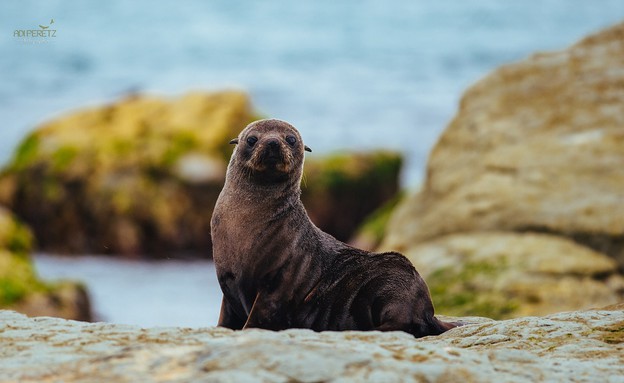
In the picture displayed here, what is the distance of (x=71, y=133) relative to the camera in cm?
1966

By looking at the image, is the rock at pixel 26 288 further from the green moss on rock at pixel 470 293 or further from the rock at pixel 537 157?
the green moss on rock at pixel 470 293

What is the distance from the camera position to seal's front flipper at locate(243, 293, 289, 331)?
609cm

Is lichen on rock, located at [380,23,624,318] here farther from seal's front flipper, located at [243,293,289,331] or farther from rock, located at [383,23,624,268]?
seal's front flipper, located at [243,293,289,331]

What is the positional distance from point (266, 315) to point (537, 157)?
684cm

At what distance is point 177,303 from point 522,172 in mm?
6780

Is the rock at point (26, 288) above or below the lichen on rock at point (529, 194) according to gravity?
below

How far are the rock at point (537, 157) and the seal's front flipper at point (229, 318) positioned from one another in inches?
220

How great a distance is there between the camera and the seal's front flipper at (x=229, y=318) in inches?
260

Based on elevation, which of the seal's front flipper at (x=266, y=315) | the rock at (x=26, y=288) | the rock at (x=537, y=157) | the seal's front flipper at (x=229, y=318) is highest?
the rock at (x=537, y=157)

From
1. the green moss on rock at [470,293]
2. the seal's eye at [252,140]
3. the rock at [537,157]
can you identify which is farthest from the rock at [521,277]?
the seal's eye at [252,140]

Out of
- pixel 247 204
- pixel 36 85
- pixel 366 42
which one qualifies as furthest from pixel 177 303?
pixel 366 42

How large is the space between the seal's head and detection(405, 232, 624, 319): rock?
13.0ft

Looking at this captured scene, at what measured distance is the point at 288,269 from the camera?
6426mm

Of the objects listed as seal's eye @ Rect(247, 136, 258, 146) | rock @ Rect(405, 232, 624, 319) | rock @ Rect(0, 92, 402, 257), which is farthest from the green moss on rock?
rock @ Rect(0, 92, 402, 257)
